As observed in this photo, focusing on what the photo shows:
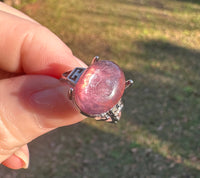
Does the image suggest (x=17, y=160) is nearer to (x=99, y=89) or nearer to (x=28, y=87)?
(x=28, y=87)

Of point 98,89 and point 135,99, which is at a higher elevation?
point 98,89

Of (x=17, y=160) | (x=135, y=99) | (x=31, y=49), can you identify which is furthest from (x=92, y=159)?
(x=31, y=49)

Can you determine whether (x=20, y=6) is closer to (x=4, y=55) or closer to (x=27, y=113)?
(x=4, y=55)

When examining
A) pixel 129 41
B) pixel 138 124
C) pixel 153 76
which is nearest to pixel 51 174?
pixel 138 124

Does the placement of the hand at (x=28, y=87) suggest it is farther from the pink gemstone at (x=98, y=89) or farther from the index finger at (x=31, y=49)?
the pink gemstone at (x=98, y=89)

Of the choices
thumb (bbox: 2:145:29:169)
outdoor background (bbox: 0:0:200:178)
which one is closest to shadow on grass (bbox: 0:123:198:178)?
outdoor background (bbox: 0:0:200:178)
